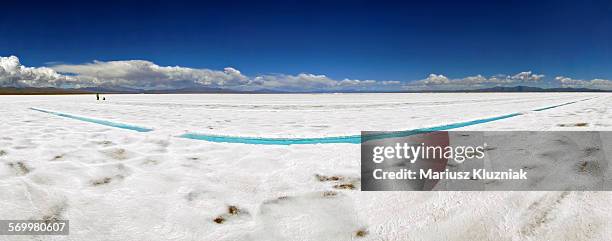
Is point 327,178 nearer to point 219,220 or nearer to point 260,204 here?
point 260,204

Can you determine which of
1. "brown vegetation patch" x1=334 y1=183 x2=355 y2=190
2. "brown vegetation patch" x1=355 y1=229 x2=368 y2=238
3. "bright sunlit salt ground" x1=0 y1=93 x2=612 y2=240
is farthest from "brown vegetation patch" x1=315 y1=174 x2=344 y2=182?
"brown vegetation patch" x1=355 y1=229 x2=368 y2=238

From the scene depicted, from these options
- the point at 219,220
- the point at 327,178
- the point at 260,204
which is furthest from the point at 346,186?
the point at 219,220

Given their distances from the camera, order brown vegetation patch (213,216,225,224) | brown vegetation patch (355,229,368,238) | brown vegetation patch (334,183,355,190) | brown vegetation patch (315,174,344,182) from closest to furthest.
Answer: brown vegetation patch (355,229,368,238) → brown vegetation patch (213,216,225,224) → brown vegetation patch (334,183,355,190) → brown vegetation patch (315,174,344,182)

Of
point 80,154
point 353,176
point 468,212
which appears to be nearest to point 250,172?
point 353,176

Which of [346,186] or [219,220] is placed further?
[346,186]

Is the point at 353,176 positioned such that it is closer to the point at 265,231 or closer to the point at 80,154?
the point at 265,231

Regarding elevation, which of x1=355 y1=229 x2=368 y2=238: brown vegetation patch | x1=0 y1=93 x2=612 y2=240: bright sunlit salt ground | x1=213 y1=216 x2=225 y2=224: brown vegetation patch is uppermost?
x1=0 y1=93 x2=612 y2=240: bright sunlit salt ground

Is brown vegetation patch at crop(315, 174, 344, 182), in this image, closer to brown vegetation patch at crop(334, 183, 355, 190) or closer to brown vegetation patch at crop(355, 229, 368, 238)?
brown vegetation patch at crop(334, 183, 355, 190)

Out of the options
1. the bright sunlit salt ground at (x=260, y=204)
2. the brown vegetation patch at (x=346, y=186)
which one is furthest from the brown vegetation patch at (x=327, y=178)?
the brown vegetation patch at (x=346, y=186)

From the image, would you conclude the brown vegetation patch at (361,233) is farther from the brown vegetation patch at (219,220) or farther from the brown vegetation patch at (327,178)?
the brown vegetation patch at (327,178)

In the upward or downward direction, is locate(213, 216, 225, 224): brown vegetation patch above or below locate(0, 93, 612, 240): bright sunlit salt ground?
below

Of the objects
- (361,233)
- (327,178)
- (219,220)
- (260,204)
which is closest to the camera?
(361,233)

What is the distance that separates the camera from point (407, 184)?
10.1 feet

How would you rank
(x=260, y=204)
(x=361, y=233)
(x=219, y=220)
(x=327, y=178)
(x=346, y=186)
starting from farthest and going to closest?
(x=327, y=178), (x=346, y=186), (x=260, y=204), (x=219, y=220), (x=361, y=233)
